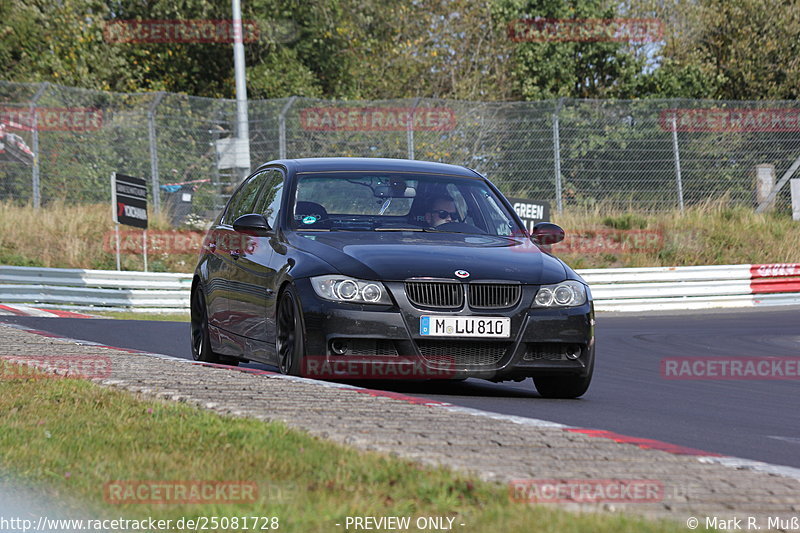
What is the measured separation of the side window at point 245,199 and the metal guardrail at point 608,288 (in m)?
12.0

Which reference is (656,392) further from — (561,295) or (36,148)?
(36,148)

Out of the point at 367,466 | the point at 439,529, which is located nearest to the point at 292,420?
the point at 367,466

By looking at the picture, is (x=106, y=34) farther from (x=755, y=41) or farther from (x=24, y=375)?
(x=24, y=375)

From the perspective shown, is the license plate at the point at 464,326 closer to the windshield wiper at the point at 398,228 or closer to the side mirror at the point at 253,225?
the windshield wiper at the point at 398,228

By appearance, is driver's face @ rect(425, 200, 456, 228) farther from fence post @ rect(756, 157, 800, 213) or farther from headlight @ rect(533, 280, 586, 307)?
fence post @ rect(756, 157, 800, 213)

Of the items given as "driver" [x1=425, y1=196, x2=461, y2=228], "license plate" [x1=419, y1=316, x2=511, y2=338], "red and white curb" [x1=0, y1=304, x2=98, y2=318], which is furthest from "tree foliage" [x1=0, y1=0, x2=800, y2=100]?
"license plate" [x1=419, y1=316, x2=511, y2=338]

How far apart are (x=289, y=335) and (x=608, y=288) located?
16751 millimetres

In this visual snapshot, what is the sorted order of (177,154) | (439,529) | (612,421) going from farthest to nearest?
(177,154), (612,421), (439,529)

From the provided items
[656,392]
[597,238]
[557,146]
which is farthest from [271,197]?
[597,238]

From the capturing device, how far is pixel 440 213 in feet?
29.7

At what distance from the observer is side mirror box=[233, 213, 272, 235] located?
8.77 m

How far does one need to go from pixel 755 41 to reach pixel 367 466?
3273 centimetres

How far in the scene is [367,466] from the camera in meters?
4.53

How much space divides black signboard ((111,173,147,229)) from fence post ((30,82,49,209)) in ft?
7.75
